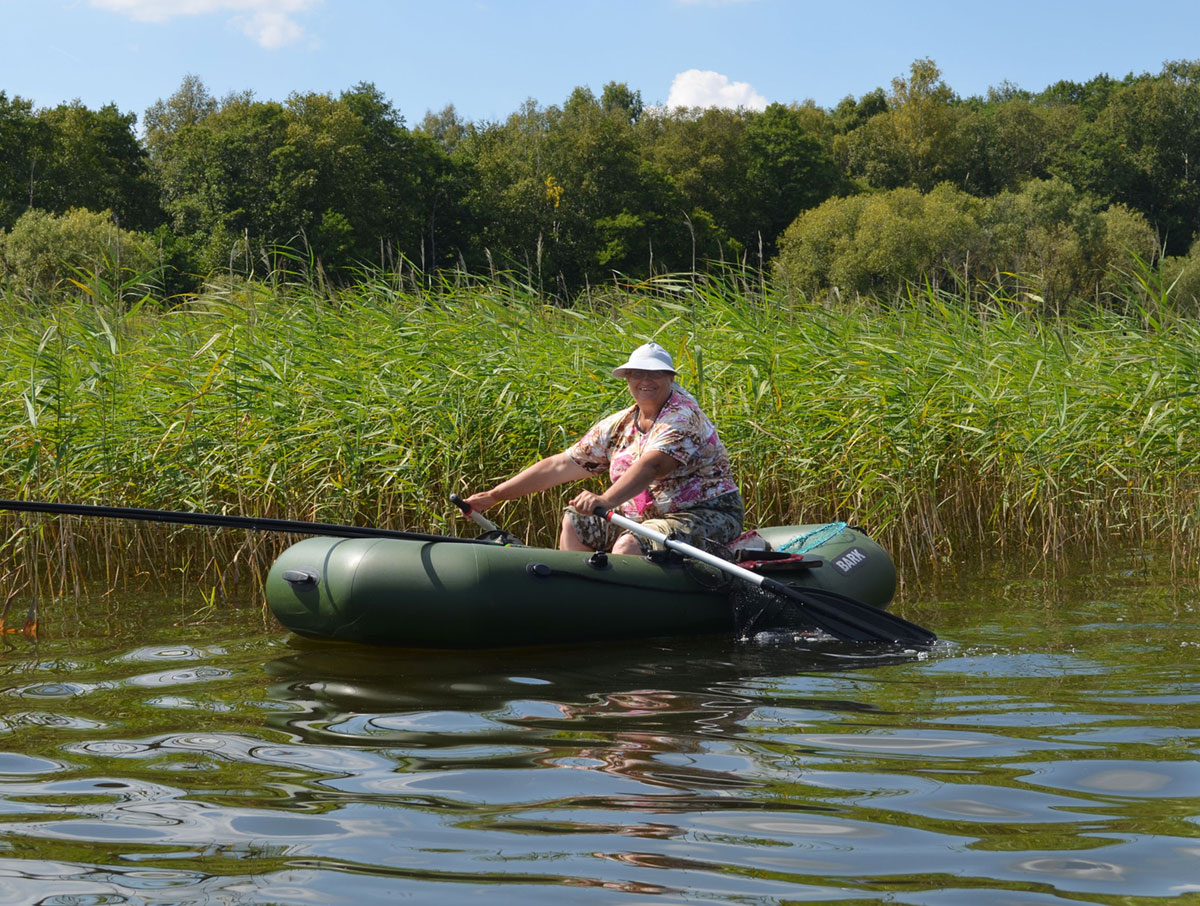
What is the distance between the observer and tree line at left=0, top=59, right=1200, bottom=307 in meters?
36.4

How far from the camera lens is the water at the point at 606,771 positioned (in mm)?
2135

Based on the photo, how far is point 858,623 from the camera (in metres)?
4.50

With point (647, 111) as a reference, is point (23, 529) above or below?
below

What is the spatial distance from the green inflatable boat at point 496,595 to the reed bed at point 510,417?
127cm

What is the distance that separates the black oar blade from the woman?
0.48 m

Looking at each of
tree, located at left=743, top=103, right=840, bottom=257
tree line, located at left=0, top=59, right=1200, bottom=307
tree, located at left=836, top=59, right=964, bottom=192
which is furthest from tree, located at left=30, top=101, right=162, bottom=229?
tree, located at left=836, top=59, right=964, bottom=192

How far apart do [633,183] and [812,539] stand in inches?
1630

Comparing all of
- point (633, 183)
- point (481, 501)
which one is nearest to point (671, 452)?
point (481, 501)

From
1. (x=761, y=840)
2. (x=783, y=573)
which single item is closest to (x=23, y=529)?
(x=783, y=573)

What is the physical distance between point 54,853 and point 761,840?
1348 mm

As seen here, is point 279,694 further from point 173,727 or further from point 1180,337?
point 1180,337

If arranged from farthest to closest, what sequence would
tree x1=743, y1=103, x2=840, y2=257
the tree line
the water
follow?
tree x1=743, y1=103, x2=840, y2=257
the tree line
the water

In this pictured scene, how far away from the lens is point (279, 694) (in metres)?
3.80

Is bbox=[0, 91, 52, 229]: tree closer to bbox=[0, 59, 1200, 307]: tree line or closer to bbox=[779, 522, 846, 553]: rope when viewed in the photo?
bbox=[0, 59, 1200, 307]: tree line
